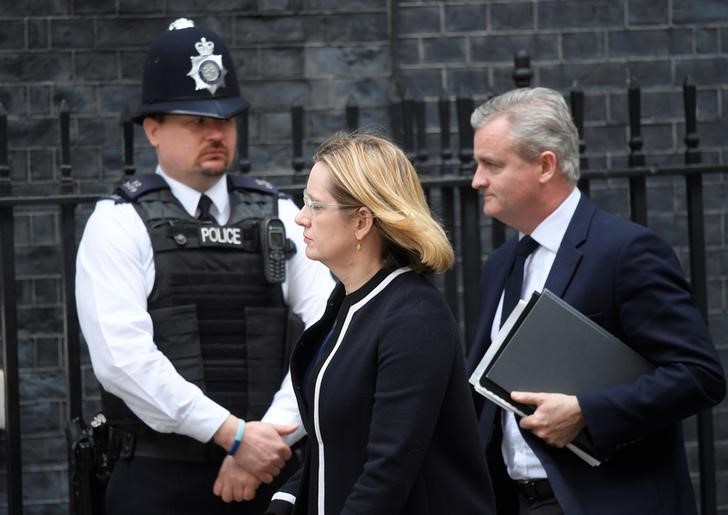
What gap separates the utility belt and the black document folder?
95cm

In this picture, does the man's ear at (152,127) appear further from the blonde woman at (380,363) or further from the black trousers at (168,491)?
the blonde woman at (380,363)

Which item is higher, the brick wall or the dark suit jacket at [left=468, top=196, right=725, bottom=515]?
the brick wall

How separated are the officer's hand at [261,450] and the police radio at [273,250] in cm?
47

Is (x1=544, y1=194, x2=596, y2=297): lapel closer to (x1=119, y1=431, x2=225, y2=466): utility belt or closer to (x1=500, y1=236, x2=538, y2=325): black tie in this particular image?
(x1=500, y1=236, x2=538, y2=325): black tie

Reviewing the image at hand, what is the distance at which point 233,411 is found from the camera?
4.32 metres

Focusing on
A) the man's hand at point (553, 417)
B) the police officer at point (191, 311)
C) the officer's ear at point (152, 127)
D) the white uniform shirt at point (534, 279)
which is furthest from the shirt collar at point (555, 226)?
the officer's ear at point (152, 127)

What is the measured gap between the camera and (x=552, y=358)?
3781 millimetres

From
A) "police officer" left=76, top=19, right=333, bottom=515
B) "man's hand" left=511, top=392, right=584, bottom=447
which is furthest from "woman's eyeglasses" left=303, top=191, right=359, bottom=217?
"police officer" left=76, top=19, right=333, bottom=515

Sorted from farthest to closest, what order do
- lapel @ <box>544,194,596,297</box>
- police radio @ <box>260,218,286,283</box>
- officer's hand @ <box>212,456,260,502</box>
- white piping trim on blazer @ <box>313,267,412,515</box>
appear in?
1. police radio @ <box>260,218,286,283</box>
2. officer's hand @ <box>212,456,260,502</box>
3. lapel @ <box>544,194,596,297</box>
4. white piping trim on blazer @ <box>313,267,412,515</box>

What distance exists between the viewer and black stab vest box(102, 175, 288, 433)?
4250 mm

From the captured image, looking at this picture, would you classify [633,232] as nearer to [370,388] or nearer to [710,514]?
[370,388]

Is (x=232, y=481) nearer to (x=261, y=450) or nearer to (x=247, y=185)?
(x=261, y=450)

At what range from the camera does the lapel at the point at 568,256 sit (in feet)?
12.7

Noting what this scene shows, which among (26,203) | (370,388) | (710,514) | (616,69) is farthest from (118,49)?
(370,388)
